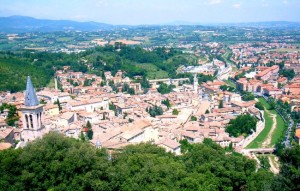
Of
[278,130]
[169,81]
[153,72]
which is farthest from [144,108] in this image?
[153,72]

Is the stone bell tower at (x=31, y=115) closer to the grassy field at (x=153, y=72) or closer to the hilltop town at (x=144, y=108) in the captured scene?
the hilltop town at (x=144, y=108)

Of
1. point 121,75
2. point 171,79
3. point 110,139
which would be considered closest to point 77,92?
point 121,75

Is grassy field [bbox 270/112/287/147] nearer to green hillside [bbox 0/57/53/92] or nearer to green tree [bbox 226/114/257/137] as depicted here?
green tree [bbox 226/114/257/137]

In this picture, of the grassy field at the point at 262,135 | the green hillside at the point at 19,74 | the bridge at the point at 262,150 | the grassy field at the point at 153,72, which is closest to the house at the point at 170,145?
the bridge at the point at 262,150

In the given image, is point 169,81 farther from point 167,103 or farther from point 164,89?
point 167,103

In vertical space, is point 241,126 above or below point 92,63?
below

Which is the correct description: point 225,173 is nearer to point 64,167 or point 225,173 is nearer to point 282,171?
point 282,171

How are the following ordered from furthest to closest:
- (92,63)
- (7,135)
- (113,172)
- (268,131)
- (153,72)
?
(92,63) < (153,72) < (268,131) < (7,135) < (113,172)

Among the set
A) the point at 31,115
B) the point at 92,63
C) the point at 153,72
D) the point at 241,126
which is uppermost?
the point at 31,115
